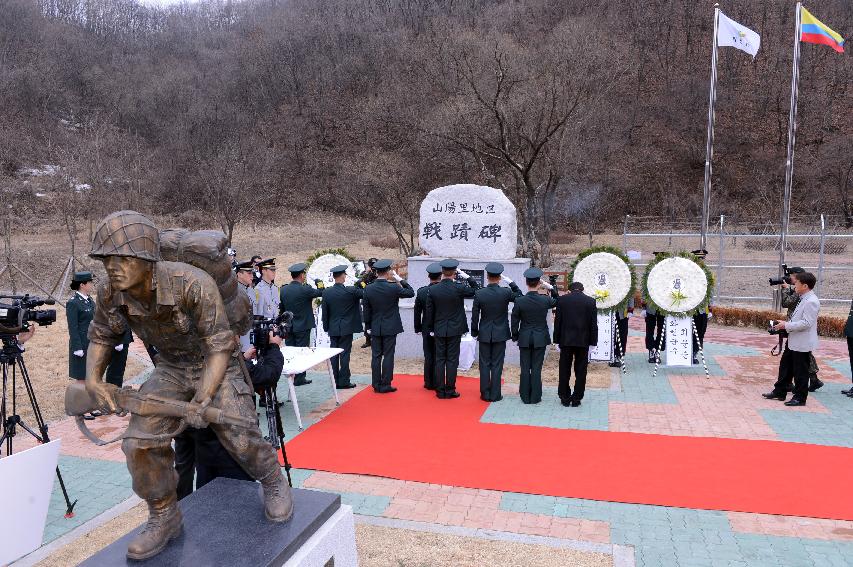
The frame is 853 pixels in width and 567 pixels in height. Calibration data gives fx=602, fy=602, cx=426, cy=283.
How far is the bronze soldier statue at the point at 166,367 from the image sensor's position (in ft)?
9.88

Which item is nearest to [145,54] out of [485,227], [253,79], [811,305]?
[253,79]

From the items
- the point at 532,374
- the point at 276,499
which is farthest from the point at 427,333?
the point at 276,499

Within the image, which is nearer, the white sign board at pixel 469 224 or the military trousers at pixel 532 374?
the military trousers at pixel 532 374

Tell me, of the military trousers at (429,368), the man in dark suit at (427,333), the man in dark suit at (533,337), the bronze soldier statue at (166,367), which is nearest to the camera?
the bronze soldier statue at (166,367)

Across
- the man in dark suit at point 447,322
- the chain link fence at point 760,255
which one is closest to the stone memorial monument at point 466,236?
the man in dark suit at point 447,322

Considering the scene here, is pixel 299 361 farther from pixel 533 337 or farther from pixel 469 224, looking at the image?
pixel 469 224

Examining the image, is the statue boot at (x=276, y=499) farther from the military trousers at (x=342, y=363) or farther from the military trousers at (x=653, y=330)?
the military trousers at (x=653, y=330)

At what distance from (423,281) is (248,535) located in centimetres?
771

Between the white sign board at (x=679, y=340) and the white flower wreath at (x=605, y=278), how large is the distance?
2.90 feet

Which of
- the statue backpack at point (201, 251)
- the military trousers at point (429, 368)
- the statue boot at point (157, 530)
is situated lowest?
the military trousers at point (429, 368)

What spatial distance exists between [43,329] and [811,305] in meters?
15.0

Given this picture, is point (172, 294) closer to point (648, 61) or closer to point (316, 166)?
point (316, 166)

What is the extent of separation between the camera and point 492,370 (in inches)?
329

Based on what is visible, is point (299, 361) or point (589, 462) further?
point (299, 361)
